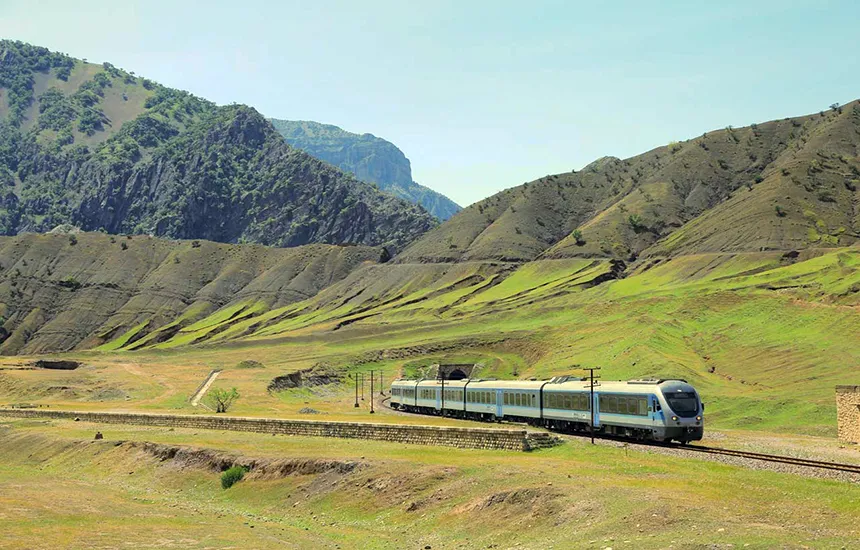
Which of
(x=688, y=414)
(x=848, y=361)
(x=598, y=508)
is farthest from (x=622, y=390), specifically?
(x=848, y=361)

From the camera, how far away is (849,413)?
55.4m

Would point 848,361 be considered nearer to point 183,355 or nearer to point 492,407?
point 492,407

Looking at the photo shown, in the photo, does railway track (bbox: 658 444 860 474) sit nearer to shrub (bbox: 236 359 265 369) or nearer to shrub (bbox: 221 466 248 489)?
shrub (bbox: 221 466 248 489)

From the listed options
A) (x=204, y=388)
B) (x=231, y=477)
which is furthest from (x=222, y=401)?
(x=231, y=477)

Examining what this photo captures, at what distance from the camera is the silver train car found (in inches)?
1885

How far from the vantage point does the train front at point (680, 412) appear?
47.4 meters

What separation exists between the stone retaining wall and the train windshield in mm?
6913

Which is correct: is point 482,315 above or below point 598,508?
above

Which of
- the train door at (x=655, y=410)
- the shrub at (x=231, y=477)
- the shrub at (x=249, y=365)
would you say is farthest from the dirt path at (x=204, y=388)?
the train door at (x=655, y=410)

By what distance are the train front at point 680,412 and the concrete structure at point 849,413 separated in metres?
12.4

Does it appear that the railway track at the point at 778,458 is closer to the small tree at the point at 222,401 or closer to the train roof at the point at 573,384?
the train roof at the point at 573,384

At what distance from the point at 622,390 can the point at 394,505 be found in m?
18.5

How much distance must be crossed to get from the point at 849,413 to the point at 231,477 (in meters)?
36.4

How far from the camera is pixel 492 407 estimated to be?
69.2 meters
